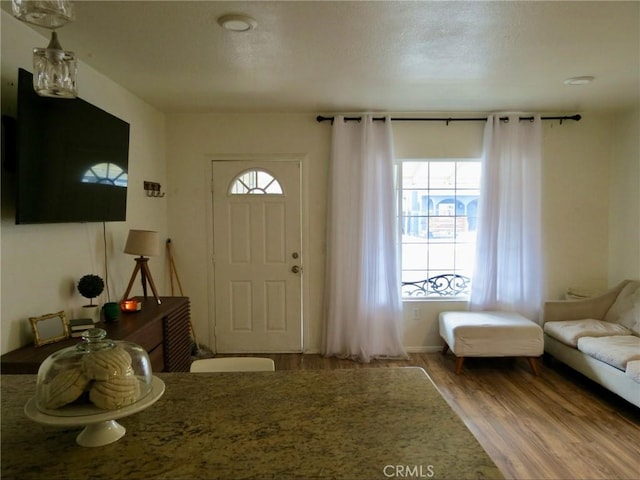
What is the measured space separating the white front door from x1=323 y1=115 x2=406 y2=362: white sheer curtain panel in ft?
1.36

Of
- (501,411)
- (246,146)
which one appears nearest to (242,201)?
(246,146)

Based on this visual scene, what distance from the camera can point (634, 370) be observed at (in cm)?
279

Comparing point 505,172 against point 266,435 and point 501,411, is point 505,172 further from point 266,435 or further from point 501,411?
point 266,435

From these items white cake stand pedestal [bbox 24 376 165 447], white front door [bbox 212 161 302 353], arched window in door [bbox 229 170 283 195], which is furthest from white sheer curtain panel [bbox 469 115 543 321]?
white cake stand pedestal [bbox 24 376 165 447]

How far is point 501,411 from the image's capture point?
2992mm

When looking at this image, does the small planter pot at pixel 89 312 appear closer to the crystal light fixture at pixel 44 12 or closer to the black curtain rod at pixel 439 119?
the crystal light fixture at pixel 44 12

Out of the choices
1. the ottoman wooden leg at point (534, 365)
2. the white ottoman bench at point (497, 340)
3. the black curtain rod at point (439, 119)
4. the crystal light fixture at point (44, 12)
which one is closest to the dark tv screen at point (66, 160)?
the crystal light fixture at point (44, 12)

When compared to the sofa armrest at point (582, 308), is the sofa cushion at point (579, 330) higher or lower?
lower

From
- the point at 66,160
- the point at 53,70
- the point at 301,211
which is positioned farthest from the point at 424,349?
the point at 53,70

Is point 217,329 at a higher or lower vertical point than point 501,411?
higher

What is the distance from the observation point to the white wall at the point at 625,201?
3922 millimetres

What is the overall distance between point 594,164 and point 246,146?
3691 mm

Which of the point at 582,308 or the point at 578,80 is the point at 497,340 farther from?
the point at 578,80

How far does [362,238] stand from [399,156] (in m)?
0.96
